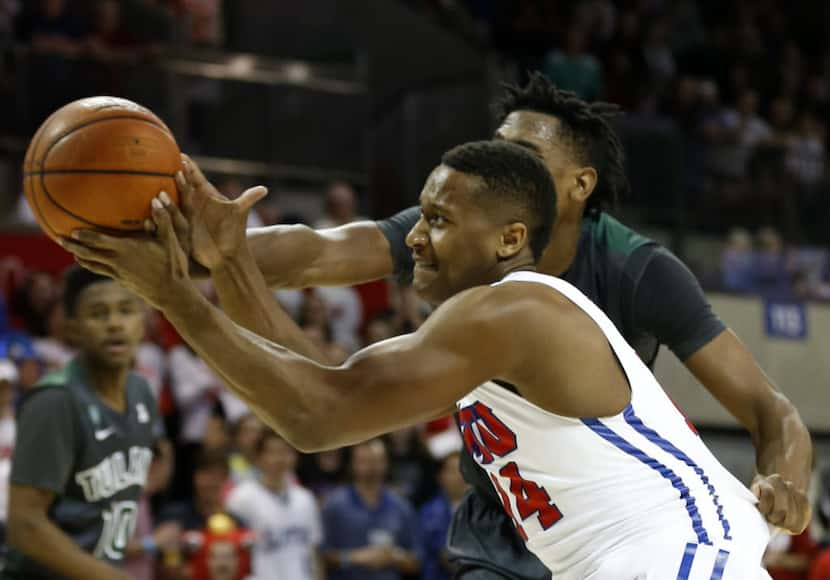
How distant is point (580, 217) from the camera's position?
418 cm

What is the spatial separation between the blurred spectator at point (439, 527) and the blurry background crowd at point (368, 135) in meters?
0.01

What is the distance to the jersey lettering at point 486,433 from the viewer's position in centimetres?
318

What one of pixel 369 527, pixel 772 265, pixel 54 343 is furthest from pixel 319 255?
pixel 772 265

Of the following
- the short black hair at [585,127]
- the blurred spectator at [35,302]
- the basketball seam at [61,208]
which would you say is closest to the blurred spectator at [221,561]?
the blurred spectator at [35,302]

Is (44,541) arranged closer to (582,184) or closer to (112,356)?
(112,356)

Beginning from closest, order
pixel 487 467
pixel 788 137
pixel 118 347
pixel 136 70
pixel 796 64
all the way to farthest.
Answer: pixel 487 467 < pixel 118 347 < pixel 136 70 < pixel 788 137 < pixel 796 64

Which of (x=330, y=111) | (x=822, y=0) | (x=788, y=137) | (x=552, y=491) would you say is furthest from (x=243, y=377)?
(x=822, y=0)

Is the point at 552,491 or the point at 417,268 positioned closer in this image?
the point at 552,491

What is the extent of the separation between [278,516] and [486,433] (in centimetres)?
496

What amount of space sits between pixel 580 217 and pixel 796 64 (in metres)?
12.2

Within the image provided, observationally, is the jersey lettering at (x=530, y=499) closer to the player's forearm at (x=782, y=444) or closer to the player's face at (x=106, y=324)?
the player's forearm at (x=782, y=444)

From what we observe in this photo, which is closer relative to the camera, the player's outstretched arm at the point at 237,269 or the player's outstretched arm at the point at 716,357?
the player's outstretched arm at the point at 237,269

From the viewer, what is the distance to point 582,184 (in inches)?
163

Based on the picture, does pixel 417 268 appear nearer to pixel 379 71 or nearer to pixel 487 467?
pixel 487 467
